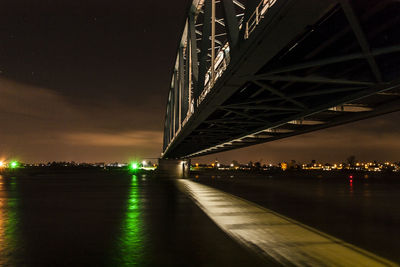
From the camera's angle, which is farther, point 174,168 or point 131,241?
point 174,168

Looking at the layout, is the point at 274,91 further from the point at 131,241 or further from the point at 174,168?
the point at 174,168

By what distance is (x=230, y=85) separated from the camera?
43.9ft

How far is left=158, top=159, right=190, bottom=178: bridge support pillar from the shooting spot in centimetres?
5544

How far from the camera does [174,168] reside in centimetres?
5631

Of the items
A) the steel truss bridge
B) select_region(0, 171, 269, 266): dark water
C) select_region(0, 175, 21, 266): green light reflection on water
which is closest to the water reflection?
select_region(0, 171, 269, 266): dark water

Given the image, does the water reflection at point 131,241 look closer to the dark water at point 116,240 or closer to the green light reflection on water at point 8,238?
the dark water at point 116,240

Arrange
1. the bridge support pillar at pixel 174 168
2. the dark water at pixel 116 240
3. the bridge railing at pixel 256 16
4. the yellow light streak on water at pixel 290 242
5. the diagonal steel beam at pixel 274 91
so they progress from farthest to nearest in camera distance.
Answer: the bridge support pillar at pixel 174 168, the diagonal steel beam at pixel 274 91, the bridge railing at pixel 256 16, the dark water at pixel 116 240, the yellow light streak on water at pixel 290 242

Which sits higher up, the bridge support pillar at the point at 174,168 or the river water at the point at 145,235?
the bridge support pillar at the point at 174,168

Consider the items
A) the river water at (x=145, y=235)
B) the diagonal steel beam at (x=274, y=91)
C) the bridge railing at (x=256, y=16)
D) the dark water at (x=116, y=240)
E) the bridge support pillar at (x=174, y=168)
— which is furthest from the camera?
the bridge support pillar at (x=174, y=168)

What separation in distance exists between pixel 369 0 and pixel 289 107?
33.7 ft

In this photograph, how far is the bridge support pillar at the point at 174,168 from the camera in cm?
5544

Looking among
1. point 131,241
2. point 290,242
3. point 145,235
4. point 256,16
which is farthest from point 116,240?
point 256,16

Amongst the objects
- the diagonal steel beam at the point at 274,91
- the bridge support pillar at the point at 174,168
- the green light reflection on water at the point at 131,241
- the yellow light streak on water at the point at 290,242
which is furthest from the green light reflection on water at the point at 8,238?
the bridge support pillar at the point at 174,168

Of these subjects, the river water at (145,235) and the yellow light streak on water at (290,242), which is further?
the river water at (145,235)
